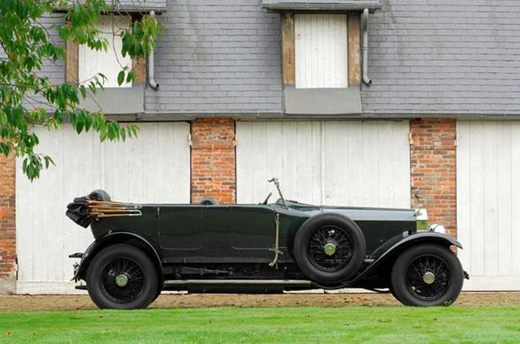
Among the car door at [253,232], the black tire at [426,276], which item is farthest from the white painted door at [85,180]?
the black tire at [426,276]

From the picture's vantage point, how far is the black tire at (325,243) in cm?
1445

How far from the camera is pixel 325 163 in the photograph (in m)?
19.4

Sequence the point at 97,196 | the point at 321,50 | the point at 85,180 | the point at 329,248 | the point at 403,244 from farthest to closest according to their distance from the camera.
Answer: the point at 321,50 → the point at 85,180 → the point at 97,196 → the point at 403,244 → the point at 329,248

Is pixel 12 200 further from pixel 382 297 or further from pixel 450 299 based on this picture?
pixel 450 299

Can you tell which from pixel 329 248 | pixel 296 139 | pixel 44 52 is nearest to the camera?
pixel 44 52

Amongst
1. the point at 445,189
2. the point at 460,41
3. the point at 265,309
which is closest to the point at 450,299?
the point at 265,309

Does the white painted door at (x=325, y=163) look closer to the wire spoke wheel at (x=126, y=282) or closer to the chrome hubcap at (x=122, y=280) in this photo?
the wire spoke wheel at (x=126, y=282)

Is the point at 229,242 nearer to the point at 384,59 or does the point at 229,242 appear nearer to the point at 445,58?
the point at 384,59

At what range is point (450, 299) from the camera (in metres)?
14.8

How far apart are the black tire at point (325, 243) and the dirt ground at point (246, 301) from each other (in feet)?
5.23

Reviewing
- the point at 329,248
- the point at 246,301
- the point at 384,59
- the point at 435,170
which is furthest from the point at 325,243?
the point at 384,59

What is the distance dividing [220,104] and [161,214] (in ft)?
14.8

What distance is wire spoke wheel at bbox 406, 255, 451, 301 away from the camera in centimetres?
1484

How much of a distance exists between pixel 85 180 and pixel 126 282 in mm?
4621
